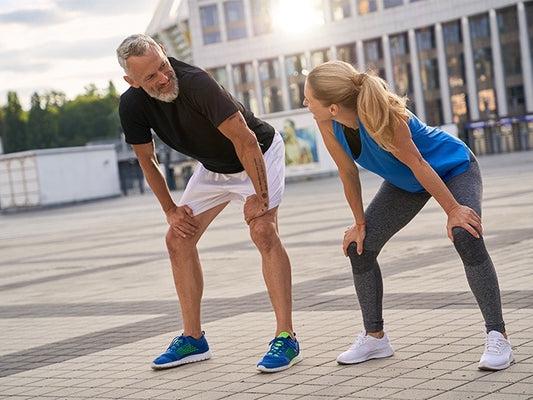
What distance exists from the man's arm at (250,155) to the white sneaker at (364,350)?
825 mm

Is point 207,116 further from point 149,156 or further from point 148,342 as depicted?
point 148,342

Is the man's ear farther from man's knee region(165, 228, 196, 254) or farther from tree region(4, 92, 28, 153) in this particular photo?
tree region(4, 92, 28, 153)

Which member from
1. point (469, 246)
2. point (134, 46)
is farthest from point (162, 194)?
point (469, 246)

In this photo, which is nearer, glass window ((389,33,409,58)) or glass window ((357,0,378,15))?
glass window ((389,33,409,58))

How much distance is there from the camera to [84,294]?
10.2 metres

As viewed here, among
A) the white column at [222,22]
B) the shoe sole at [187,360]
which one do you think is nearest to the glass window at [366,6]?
the white column at [222,22]

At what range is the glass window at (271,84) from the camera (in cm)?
8800

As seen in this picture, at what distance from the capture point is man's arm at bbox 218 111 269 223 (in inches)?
199

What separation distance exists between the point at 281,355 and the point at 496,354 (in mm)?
1133

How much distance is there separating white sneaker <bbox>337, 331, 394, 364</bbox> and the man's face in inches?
58.8

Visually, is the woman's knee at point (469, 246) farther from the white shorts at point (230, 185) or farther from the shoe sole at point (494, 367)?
the white shorts at point (230, 185)

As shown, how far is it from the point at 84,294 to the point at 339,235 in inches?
189

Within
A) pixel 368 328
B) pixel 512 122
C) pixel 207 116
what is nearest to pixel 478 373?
pixel 368 328

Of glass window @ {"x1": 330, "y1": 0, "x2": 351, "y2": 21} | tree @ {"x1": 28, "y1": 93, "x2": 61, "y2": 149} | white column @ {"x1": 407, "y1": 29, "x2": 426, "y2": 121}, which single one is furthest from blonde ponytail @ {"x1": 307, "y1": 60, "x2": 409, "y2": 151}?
tree @ {"x1": 28, "y1": 93, "x2": 61, "y2": 149}
